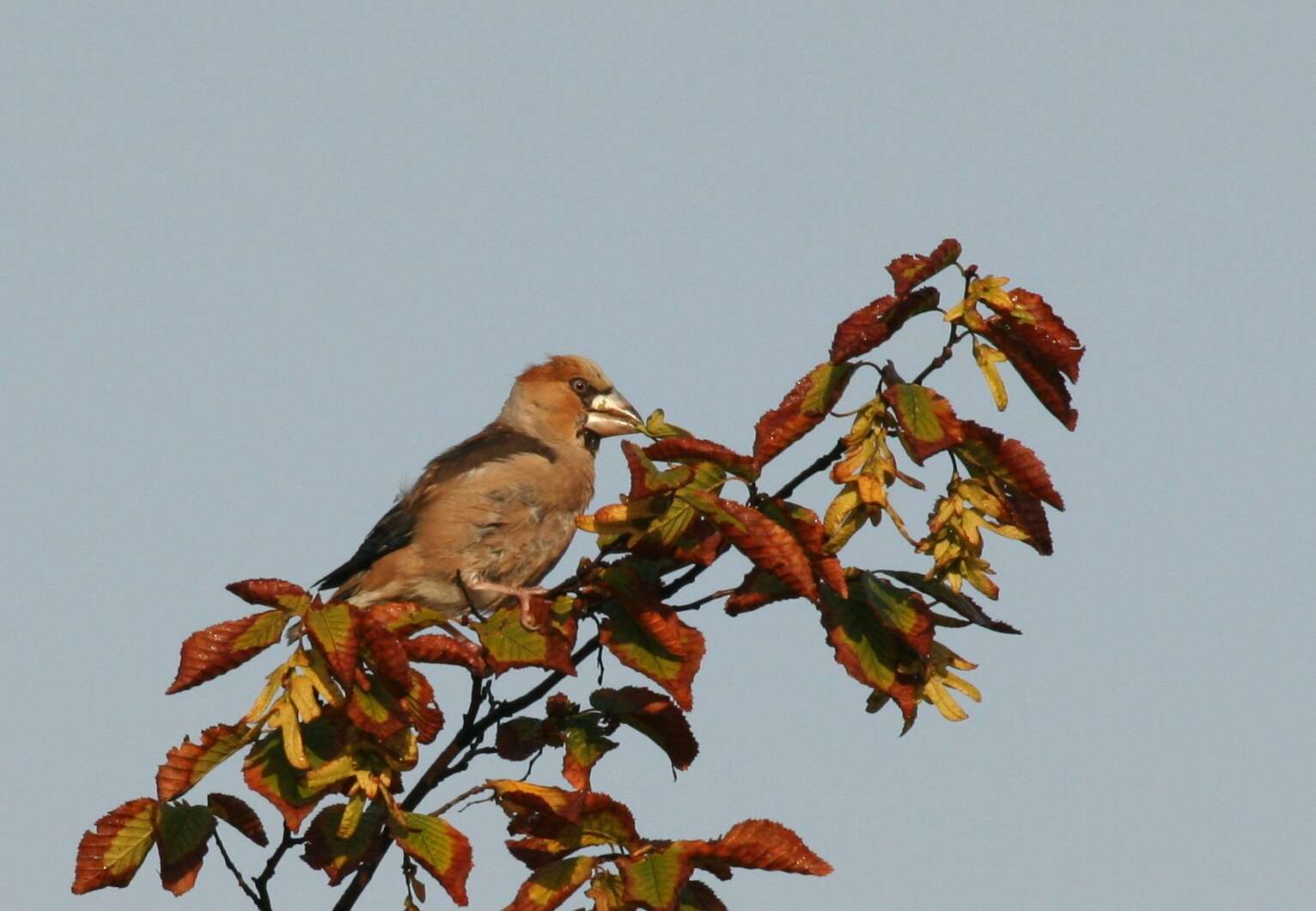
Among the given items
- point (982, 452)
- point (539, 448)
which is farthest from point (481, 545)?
point (982, 452)

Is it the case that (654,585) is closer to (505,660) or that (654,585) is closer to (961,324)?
(505,660)

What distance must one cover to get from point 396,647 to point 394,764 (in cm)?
34

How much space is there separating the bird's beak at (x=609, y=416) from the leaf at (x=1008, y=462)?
15.2 ft

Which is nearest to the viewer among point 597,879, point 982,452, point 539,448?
point 982,452

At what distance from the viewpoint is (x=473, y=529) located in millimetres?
6980

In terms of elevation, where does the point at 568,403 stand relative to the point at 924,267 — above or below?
above

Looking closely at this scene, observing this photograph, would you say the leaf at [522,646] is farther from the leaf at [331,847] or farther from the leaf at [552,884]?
the leaf at [331,847]

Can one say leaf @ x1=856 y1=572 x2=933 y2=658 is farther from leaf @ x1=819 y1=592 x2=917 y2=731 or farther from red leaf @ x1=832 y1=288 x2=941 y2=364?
red leaf @ x1=832 y1=288 x2=941 y2=364

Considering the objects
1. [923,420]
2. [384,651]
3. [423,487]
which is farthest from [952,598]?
[423,487]

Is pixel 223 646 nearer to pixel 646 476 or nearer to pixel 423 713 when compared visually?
pixel 423 713

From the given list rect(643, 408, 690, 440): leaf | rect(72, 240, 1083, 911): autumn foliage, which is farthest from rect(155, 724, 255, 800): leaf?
rect(643, 408, 690, 440): leaf

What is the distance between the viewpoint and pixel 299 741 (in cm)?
359

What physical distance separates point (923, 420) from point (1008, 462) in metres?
0.23

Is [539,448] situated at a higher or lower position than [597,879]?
higher
